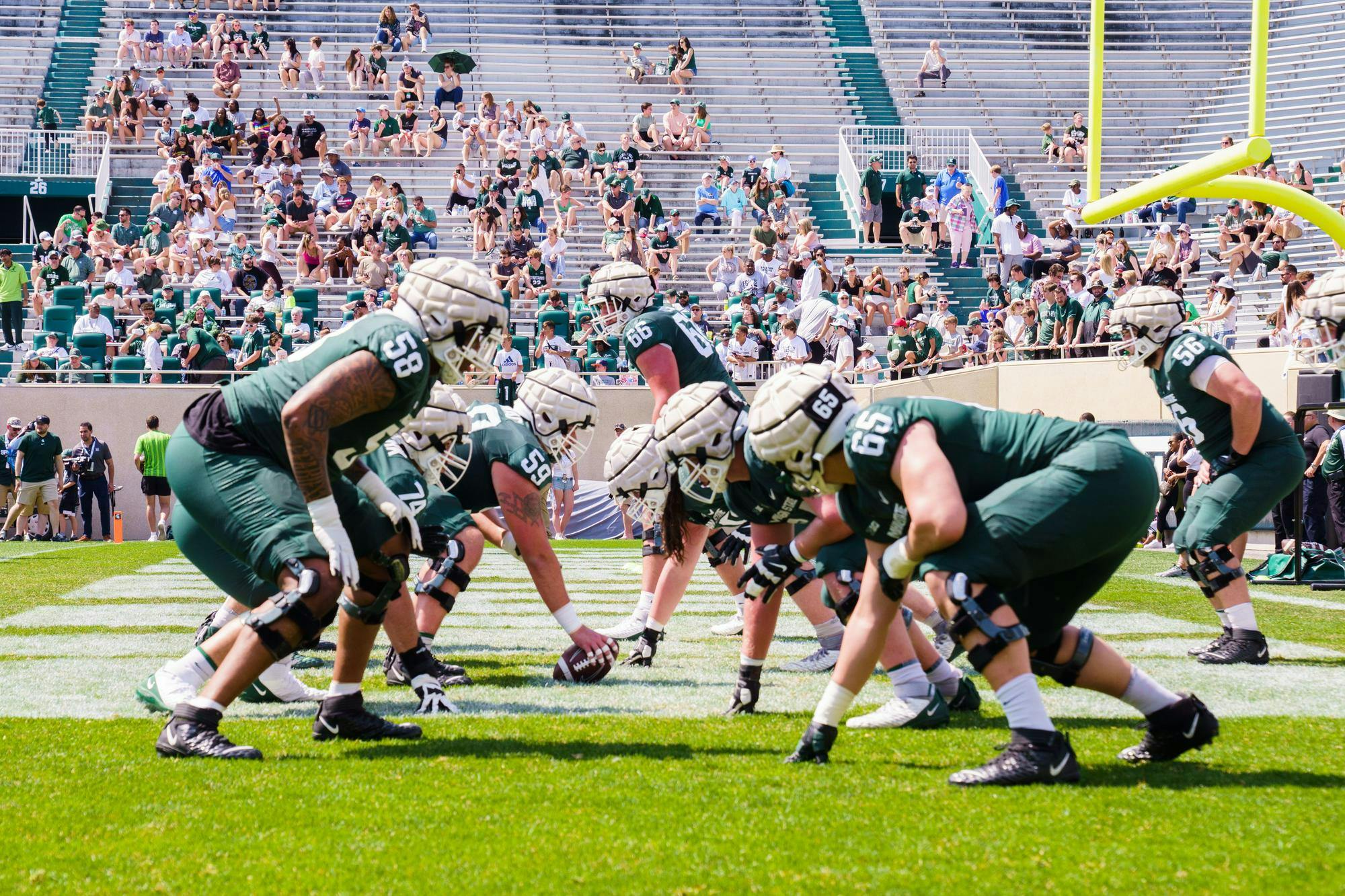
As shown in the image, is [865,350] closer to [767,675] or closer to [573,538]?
[573,538]

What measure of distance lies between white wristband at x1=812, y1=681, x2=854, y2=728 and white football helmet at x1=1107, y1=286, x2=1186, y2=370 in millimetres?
3718

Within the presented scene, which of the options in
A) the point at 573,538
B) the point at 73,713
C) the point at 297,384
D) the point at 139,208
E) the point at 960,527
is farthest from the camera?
the point at 139,208

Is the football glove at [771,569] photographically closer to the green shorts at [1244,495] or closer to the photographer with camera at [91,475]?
the green shorts at [1244,495]

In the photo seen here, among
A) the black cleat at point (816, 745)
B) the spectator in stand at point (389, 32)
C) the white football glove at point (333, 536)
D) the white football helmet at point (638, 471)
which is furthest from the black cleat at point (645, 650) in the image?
the spectator in stand at point (389, 32)

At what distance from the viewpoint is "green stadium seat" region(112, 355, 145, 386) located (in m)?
23.1

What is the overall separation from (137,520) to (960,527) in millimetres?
21541

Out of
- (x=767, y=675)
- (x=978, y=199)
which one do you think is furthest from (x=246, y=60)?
(x=767, y=675)

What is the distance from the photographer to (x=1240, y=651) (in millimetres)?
7957

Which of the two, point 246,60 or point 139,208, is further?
point 246,60

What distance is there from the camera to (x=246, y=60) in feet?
108

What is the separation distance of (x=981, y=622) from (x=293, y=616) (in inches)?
96.0

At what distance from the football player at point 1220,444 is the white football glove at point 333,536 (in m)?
4.84

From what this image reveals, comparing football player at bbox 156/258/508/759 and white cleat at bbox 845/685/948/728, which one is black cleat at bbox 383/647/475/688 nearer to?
football player at bbox 156/258/508/759

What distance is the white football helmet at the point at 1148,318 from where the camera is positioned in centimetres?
820
